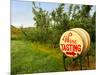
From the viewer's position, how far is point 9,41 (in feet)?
4.33

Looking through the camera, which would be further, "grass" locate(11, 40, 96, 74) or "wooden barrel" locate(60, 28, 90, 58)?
"wooden barrel" locate(60, 28, 90, 58)

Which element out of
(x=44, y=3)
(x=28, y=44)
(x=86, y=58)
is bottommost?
(x=86, y=58)

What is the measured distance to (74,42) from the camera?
1459 millimetres

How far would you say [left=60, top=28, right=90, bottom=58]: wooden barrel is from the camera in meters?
1.44

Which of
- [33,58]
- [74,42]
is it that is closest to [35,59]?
[33,58]

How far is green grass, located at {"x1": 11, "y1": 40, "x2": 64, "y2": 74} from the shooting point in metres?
1.33

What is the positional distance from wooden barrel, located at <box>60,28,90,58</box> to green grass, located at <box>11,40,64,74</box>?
0.23ft

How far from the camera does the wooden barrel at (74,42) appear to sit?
4.72 feet

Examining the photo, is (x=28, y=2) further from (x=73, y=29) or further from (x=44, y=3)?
(x=73, y=29)

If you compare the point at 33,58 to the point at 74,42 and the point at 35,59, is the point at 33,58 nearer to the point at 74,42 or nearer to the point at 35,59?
the point at 35,59

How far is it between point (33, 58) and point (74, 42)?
0.34 m

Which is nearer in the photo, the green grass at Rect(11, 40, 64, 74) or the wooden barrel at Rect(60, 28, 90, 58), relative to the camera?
the green grass at Rect(11, 40, 64, 74)
